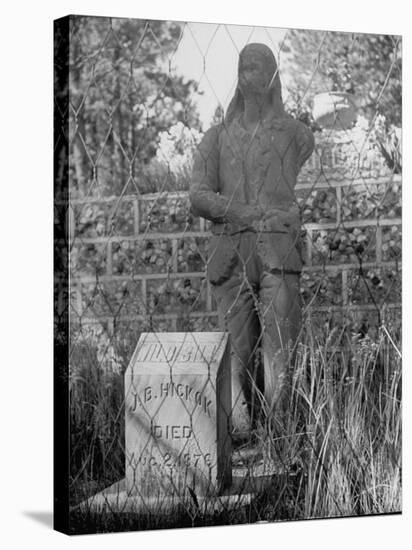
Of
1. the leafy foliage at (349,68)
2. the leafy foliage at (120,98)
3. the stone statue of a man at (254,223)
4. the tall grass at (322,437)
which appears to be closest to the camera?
the leafy foliage at (120,98)

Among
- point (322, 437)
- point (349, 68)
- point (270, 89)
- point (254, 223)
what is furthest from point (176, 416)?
point (349, 68)

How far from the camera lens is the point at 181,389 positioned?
7.30 meters

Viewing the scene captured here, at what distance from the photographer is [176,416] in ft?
23.9

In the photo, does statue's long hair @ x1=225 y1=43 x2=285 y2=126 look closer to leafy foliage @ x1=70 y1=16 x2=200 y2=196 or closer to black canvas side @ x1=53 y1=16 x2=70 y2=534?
leafy foliage @ x1=70 y1=16 x2=200 y2=196

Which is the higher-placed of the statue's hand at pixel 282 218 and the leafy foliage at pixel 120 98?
the leafy foliage at pixel 120 98

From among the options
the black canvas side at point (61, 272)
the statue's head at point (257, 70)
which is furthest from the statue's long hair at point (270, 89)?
the black canvas side at point (61, 272)

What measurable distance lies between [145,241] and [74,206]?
32cm

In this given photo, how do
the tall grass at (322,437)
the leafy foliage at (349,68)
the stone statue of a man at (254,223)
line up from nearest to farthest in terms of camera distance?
1. the tall grass at (322,437)
2. the stone statue of a man at (254,223)
3. the leafy foliage at (349,68)

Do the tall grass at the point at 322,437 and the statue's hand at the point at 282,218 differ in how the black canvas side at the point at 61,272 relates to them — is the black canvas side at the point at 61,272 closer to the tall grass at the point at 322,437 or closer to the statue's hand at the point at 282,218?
the tall grass at the point at 322,437

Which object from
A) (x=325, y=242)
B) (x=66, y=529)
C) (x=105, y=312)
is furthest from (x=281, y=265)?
(x=66, y=529)

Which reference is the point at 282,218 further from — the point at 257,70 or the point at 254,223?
the point at 257,70

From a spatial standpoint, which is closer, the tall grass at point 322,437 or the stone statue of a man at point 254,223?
the tall grass at point 322,437

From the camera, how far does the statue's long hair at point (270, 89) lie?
7.43 metres

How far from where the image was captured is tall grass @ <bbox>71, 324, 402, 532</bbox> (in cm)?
724
